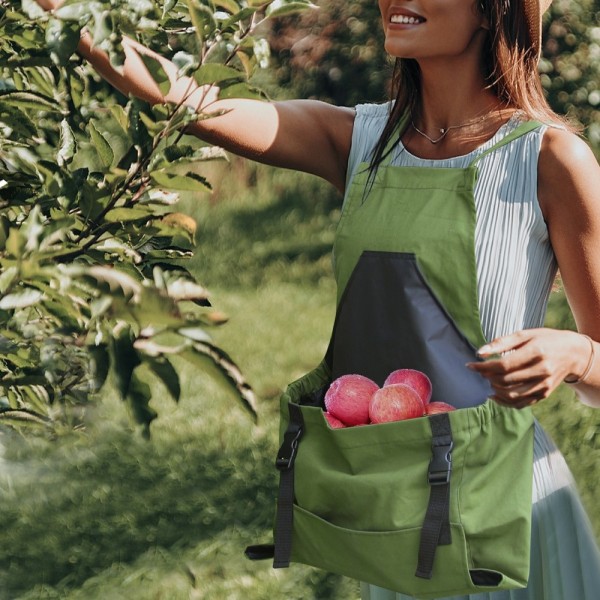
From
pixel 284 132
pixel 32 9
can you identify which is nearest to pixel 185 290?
pixel 32 9

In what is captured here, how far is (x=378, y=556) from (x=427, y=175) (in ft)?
1.85

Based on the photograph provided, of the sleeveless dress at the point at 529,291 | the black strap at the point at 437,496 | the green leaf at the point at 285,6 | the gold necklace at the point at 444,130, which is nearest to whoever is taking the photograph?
the green leaf at the point at 285,6

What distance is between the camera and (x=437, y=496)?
173 centimetres

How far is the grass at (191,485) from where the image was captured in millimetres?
3852

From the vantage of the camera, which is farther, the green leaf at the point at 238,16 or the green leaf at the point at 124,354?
the green leaf at the point at 238,16

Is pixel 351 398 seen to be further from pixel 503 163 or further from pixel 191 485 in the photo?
pixel 191 485

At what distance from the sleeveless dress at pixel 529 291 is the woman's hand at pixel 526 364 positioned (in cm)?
16

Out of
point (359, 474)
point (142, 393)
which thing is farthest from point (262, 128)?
point (142, 393)

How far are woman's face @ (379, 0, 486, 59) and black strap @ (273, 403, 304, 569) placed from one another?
55cm

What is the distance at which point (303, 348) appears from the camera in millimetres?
5641

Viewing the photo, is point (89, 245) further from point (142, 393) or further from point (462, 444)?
point (462, 444)

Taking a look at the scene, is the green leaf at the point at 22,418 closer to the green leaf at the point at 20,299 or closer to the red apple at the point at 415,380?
the green leaf at the point at 20,299

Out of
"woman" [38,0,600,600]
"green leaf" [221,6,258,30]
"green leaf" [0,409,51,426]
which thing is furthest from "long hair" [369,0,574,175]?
"green leaf" [0,409,51,426]

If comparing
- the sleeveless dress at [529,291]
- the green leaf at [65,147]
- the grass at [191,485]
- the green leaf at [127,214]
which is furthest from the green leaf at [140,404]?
the grass at [191,485]
